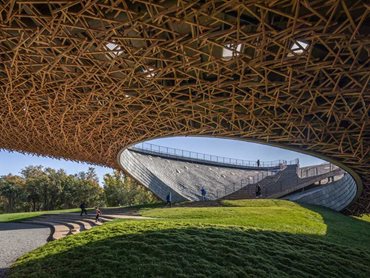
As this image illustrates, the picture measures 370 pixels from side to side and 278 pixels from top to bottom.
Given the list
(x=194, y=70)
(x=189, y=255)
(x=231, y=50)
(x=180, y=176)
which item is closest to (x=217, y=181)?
(x=180, y=176)

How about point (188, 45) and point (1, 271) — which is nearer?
point (1, 271)

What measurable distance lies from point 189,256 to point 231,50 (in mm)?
6356

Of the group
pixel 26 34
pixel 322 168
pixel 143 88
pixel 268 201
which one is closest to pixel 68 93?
pixel 143 88

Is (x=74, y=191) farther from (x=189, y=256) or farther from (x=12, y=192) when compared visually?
(x=189, y=256)

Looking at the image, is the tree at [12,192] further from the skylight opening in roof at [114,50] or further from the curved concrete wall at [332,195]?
the skylight opening in roof at [114,50]

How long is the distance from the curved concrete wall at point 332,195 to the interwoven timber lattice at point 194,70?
617cm

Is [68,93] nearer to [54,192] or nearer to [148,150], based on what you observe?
[148,150]

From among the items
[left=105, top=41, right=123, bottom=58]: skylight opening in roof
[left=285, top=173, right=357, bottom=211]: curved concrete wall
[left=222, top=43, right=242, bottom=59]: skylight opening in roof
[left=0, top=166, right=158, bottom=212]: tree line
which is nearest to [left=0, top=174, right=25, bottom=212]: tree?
[left=0, top=166, right=158, bottom=212]: tree line

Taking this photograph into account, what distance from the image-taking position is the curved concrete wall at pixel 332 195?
25.8m

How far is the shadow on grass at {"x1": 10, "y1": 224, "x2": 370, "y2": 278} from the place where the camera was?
6.69 metres

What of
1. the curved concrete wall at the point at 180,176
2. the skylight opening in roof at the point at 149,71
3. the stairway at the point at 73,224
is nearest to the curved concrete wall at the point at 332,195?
the curved concrete wall at the point at 180,176

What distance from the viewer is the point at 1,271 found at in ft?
24.3

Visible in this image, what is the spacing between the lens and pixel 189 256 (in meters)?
7.33

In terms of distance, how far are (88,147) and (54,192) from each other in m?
23.0
